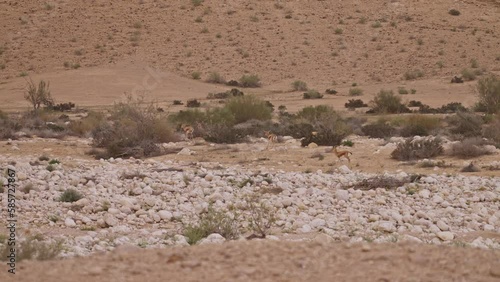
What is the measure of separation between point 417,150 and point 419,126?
606 cm

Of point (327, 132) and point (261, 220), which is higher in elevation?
point (261, 220)

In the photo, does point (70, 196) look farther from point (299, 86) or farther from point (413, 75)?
point (413, 75)

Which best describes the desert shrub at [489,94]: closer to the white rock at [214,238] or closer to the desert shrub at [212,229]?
the desert shrub at [212,229]

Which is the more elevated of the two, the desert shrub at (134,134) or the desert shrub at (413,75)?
the desert shrub at (134,134)

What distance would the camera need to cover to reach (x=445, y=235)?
998cm

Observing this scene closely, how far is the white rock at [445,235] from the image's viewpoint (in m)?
9.91

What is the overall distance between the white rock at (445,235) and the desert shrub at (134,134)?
10329 millimetres

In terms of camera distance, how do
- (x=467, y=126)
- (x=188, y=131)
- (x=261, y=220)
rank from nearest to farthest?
(x=261, y=220), (x=188, y=131), (x=467, y=126)

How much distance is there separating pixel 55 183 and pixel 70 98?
2947 cm

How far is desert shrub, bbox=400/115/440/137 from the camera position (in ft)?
76.0

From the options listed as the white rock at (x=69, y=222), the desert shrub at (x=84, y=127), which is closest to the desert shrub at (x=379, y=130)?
the desert shrub at (x=84, y=127)

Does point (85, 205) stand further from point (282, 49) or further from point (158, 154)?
point (282, 49)

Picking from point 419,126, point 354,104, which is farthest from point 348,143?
point 354,104

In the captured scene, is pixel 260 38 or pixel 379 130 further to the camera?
pixel 260 38
